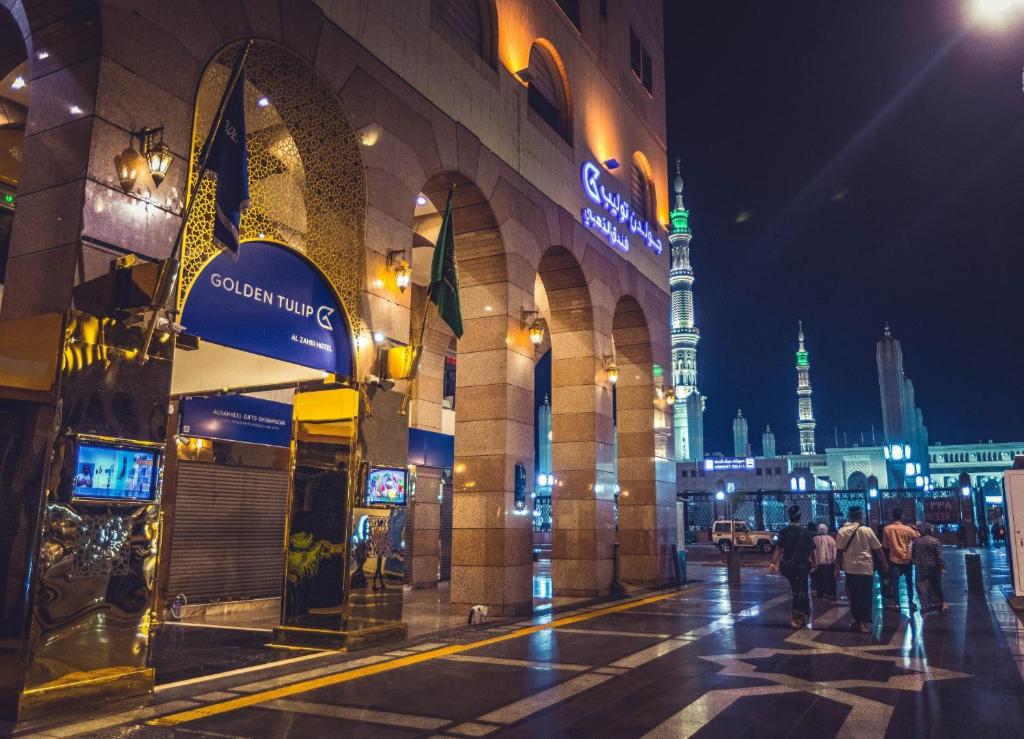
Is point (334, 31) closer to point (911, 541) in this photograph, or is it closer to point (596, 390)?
point (596, 390)

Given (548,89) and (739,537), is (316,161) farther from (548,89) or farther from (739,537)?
(739,537)

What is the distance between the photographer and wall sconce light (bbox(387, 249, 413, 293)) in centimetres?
1145

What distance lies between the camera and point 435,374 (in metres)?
22.1

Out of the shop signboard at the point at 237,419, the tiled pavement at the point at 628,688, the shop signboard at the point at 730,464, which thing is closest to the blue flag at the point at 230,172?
the tiled pavement at the point at 628,688

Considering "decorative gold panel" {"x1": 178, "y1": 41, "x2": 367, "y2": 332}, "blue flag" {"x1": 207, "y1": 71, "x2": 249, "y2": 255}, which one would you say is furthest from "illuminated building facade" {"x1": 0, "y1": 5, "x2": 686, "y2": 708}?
"blue flag" {"x1": 207, "y1": 71, "x2": 249, "y2": 255}

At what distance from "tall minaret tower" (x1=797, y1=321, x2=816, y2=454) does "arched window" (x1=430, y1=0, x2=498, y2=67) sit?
175607 mm

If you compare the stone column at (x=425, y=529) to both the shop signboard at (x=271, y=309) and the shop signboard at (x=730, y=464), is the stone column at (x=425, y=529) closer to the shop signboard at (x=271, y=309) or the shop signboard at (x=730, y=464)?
the shop signboard at (x=271, y=309)

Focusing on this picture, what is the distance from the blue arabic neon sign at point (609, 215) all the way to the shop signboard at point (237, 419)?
27.9 feet

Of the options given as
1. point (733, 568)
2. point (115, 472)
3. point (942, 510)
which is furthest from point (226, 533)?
point (942, 510)

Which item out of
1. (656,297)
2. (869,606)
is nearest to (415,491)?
(656,297)

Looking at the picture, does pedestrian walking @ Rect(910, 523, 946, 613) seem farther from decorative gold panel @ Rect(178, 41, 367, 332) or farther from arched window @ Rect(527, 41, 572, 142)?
arched window @ Rect(527, 41, 572, 142)

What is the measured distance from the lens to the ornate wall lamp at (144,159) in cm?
770

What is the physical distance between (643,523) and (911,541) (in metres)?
7.11

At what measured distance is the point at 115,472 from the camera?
7281 millimetres
